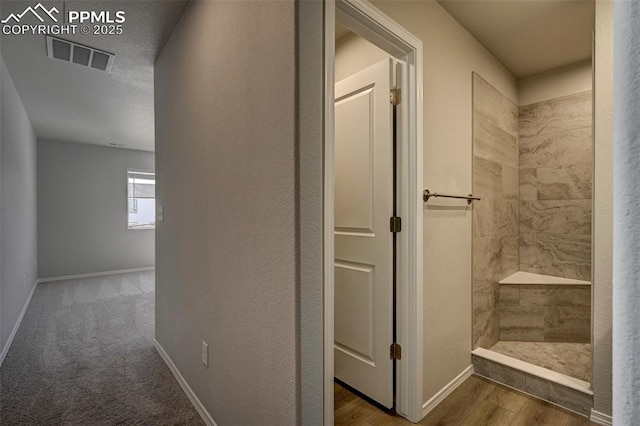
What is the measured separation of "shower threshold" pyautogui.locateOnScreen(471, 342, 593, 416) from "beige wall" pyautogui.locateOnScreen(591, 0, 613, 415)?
0.30 feet

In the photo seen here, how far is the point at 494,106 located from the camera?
270 centimetres

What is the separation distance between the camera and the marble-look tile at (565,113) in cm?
288

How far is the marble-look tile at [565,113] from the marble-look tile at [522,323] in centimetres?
170

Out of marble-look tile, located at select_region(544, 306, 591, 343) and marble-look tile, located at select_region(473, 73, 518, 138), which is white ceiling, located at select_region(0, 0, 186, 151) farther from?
marble-look tile, located at select_region(544, 306, 591, 343)

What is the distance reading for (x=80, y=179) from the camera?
5750mm

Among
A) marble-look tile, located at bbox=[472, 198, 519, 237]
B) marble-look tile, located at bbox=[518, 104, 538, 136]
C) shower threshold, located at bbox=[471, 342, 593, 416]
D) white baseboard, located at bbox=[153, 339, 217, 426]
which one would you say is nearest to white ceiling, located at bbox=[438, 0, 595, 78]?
marble-look tile, located at bbox=[518, 104, 538, 136]

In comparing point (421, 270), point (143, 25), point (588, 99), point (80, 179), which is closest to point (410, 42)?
point (421, 270)

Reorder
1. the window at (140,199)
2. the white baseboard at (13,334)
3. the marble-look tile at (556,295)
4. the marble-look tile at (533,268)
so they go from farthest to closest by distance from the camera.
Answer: the window at (140,199) → the marble-look tile at (533,268) → the marble-look tile at (556,295) → the white baseboard at (13,334)

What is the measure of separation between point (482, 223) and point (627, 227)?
8.29 feet

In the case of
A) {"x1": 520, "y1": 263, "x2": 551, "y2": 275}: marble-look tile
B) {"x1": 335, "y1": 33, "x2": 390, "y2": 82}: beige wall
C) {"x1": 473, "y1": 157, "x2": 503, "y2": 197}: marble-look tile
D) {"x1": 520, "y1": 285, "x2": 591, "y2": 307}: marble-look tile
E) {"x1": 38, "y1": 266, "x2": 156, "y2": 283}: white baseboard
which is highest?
{"x1": 335, "y1": 33, "x2": 390, "y2": 82}: beige wall

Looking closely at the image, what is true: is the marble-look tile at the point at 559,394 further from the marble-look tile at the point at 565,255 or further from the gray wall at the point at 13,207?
the gray wall at the point at 13,207

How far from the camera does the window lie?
636 cm

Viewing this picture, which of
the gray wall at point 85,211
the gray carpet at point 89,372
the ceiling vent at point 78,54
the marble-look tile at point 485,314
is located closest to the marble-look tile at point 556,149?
the marble-look tile at point 485,314

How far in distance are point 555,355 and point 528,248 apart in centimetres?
109
